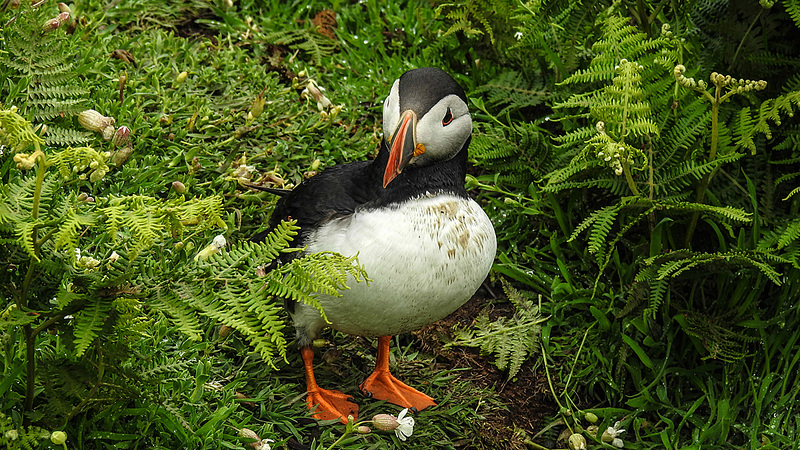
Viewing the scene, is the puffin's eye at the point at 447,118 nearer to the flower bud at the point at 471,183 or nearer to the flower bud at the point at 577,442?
the flower bud at the point at 471,183

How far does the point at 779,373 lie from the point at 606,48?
1.84 metres

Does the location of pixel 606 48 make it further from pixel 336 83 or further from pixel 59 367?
pixel 59 367

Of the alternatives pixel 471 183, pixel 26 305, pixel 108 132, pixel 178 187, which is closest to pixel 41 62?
pixel 108 132

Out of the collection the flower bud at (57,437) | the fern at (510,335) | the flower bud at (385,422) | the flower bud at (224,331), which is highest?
the flower bud at (57,437)

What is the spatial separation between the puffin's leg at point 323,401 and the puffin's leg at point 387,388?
5.7 inches

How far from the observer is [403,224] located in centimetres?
325

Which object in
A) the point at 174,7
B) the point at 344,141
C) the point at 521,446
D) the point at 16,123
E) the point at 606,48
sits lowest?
the point at 521,446

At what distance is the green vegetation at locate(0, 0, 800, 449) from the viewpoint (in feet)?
8.65

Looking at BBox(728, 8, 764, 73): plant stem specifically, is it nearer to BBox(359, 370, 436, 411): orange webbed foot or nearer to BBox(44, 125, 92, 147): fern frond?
BBox(359, 370, 436, 411): orange webbed foot

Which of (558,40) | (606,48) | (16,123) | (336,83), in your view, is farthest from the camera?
(336,83)

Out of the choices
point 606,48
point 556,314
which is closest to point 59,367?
point 556,314

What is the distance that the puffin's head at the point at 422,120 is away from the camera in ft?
10.4

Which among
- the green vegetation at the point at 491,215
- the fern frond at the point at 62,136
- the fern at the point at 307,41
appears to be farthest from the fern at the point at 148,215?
the fern at the point at 307,41

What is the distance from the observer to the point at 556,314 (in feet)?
14.3
